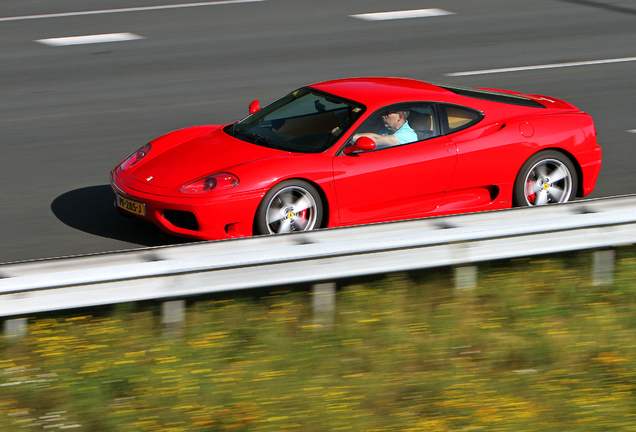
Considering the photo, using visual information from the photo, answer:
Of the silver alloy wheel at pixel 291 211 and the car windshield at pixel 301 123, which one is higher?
the car windshield at pixel 301 123

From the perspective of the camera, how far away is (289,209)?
6.86m

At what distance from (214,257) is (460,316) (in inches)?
63.7

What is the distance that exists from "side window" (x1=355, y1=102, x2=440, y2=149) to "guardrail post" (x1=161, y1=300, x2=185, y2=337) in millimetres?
2561

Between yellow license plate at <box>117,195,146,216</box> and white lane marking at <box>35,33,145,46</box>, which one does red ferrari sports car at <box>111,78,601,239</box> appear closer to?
yellow license plate at <box>117,195,146,216</box>

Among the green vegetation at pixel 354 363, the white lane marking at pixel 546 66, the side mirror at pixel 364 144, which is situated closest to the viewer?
the green vegetation at pixel 354 363

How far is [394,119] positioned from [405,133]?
15cm

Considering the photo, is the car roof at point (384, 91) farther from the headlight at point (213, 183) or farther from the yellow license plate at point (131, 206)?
the yellow license plate at point (131, 206)

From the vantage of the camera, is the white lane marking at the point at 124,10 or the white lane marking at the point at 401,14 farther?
the white lane marking at the point at 401,14

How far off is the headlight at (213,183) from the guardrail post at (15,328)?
2128mm

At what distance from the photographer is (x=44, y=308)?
4.82 m

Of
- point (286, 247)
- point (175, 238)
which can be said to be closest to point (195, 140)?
point (175, 238)

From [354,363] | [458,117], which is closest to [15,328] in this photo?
[354,363]

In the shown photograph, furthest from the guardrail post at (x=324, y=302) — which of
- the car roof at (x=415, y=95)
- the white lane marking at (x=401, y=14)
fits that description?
the white lane marking at (x=401, y=14)

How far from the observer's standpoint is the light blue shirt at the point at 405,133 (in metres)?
7.20
